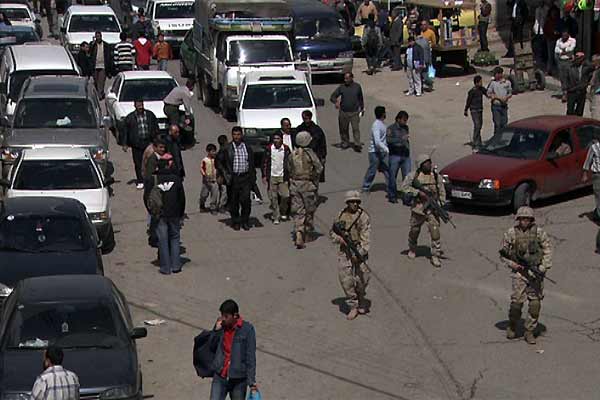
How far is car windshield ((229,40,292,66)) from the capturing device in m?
32.4

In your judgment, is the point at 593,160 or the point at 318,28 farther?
the point at 318,28

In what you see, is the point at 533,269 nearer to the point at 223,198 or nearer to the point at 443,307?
the point at 443,307

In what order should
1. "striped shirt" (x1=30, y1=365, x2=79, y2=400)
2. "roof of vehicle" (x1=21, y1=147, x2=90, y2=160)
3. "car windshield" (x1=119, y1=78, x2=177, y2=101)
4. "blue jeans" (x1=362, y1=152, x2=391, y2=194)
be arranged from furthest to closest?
"car windshield" (x1=119, y1=78, x2=177, y2=101)
"blue jeans" (x1=362, y1=152, x2=391, y2=194)
"roof of vehicle" (x1=21, y1=147, x2=90, y2=160)
"striped shirt" (x1=30, y1=365, x2=79, y2=400)

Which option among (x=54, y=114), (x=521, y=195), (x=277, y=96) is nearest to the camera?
(x=521, y=195)

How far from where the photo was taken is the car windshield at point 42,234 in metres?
18.6

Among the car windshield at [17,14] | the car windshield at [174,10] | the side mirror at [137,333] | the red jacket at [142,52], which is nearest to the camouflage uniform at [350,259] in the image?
the side mirror at [137,333]

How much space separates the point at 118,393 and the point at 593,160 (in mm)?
11351

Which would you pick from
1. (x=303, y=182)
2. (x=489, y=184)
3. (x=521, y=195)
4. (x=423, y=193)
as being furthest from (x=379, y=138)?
(x=423, y=193)

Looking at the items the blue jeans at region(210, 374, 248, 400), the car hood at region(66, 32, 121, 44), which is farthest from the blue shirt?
the car hood at region(66, 32, 121, 44)

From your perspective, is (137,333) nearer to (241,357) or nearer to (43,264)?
(241,357)

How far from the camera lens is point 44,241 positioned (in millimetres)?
18703

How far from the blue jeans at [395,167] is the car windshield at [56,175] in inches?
213

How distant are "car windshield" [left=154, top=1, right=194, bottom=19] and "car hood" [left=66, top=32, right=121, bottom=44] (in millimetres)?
3307

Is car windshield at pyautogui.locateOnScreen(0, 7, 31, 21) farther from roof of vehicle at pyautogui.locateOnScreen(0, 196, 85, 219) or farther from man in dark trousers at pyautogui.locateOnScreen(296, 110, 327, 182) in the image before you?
roof of vehicle at pyautogui.locateOnScreen(0, 196, 85, 219)
